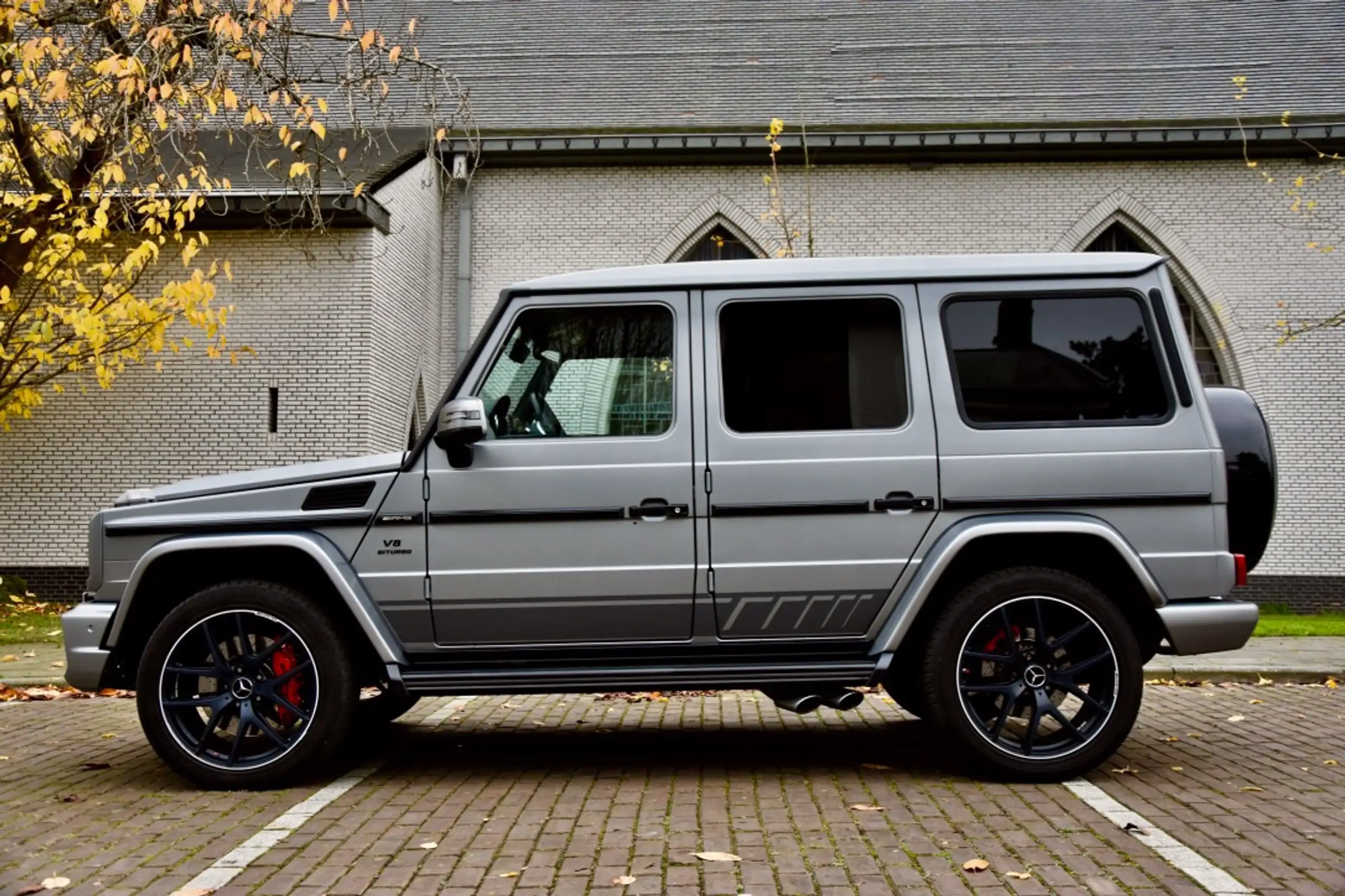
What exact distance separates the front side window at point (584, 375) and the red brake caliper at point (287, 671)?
1332 millimetres

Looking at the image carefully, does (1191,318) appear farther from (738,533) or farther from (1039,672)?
(738,533)

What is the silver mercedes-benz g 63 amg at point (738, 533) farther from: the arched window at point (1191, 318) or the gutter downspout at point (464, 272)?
the arched window at point (1191, 318)

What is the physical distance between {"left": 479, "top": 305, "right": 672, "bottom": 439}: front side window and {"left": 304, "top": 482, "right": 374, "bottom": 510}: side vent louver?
2.06 feet

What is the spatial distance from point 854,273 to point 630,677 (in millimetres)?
2073

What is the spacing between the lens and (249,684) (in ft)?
18.2

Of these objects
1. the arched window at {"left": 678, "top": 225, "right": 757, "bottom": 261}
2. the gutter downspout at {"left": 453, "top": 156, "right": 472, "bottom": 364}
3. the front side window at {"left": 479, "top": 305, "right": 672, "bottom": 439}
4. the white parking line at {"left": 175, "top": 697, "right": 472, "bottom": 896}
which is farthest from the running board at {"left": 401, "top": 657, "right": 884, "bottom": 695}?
the arched window at {"left": 678, "top": 225, "right": 757, "bottom": 261}

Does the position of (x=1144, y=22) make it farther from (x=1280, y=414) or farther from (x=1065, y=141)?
(x=1280, y=414)

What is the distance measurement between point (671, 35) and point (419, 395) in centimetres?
929

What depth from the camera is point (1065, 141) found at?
66.7 ft

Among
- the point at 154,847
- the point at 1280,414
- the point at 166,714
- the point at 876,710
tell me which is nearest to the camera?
the point at 154,847

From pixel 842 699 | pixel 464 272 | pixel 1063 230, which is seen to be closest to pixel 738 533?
pixel 842 699

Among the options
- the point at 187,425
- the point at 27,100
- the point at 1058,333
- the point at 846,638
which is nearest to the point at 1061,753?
the point at 846,638

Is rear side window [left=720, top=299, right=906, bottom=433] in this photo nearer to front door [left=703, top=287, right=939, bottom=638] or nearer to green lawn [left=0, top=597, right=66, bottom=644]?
front door [left=703, top=287, right=939, bottom=638]

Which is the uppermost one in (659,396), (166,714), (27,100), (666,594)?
(27,100)
